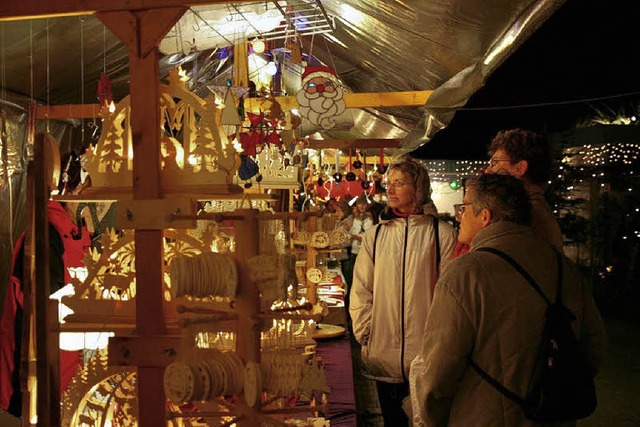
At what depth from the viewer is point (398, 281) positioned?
11.1 feet

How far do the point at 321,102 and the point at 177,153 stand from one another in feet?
6.21

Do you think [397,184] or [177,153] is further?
[397,184]

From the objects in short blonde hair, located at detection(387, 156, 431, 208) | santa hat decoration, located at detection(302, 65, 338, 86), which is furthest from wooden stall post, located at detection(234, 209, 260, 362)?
santa hat decoration, located at detection(302, 65, 338, 86)

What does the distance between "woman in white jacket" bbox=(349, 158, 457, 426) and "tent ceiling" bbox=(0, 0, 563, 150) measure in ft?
2.77

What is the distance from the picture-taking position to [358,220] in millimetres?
11656

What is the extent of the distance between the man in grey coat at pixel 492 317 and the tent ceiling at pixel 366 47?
118 cm

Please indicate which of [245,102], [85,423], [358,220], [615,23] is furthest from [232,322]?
[358,220]

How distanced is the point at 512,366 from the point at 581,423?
3399 mm

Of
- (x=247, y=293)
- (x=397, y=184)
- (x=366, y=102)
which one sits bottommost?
(x=247, y=293)

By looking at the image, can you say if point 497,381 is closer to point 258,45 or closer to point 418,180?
point 418,180

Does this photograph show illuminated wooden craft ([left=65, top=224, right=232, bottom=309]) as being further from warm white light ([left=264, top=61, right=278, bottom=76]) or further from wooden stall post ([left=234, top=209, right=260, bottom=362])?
warm white light ([left=264, top=61, right=278, bottom=76])

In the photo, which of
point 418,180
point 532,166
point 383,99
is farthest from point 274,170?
point 383,99

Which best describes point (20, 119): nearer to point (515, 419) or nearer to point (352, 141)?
point (352, 141)

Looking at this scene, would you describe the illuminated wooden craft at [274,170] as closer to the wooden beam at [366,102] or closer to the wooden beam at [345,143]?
the wooden beam at [366,102]
